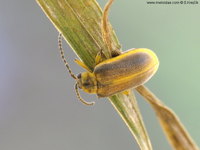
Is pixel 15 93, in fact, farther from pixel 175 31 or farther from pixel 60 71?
pixel 175 31

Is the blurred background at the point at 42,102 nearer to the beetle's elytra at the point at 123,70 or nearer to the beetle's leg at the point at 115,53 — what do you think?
the beetle's elytra at the point at 123,70

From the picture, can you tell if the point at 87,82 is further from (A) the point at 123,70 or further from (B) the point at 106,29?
(B) the point at 106,29

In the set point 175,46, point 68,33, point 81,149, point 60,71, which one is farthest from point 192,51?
point 68,33

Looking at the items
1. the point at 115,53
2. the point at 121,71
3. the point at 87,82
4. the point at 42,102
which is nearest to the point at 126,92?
the point at 115,53

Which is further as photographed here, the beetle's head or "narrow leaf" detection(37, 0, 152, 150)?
the beetle's head

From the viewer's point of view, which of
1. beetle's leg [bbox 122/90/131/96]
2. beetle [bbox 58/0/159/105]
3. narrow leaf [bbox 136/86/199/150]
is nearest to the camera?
narrow leaf [bbox 136/86/199/150]

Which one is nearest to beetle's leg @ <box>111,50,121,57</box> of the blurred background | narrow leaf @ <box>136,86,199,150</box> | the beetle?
the beetle

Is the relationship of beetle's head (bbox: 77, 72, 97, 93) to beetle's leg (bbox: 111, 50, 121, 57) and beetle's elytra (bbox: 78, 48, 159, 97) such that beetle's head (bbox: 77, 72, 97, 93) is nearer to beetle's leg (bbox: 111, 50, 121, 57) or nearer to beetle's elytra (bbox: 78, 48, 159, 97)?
beetle's elytra (bbox: 78, 48, 159, 97)
